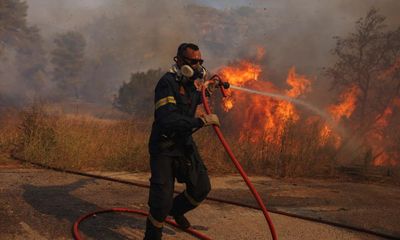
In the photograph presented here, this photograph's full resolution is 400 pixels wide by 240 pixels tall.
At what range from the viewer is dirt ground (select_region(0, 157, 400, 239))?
4417mm

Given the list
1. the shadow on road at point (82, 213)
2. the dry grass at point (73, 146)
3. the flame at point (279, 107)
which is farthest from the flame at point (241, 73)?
Result: the shadow on road at point (82, 213)

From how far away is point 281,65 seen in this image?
21250 millimetres

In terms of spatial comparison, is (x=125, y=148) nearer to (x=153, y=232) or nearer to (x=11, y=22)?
(x=153, y=232)

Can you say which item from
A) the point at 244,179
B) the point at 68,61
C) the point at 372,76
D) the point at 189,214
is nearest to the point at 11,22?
the point at 68,61

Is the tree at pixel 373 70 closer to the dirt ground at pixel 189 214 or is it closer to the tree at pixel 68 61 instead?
the dirt ground at pixel 189 214

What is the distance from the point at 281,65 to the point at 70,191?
17.0 metres

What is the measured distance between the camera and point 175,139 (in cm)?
384

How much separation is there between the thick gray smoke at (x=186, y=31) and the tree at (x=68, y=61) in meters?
9.69

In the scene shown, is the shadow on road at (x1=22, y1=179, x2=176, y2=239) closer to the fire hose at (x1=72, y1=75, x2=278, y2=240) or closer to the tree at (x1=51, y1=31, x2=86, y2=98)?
the fire hose at (x1=72, y1=75, x2=278, y2=240)

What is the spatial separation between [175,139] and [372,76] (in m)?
15.8

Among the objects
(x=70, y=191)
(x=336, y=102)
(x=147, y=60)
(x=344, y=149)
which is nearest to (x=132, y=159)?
(x=70, y=191)

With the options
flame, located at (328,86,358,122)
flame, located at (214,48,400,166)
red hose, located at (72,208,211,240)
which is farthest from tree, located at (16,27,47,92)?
red hose, located at (72,208,211,240)

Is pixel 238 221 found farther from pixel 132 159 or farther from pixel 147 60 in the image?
pixel 147 60

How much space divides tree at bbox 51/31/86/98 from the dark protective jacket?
180ft
